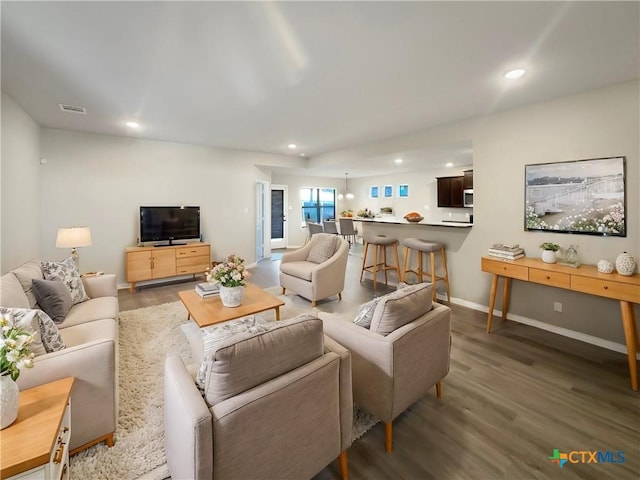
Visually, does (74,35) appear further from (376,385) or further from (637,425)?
(637,425)

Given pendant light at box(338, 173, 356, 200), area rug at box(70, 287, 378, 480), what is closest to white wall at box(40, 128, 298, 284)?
area rug at box(70, 287, 378, 480)

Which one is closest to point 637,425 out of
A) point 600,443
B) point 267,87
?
point 600,443

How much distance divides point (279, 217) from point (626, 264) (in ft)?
25.6

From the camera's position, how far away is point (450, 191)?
7715mm

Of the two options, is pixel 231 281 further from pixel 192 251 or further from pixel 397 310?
pixel 192 251

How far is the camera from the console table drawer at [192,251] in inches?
199

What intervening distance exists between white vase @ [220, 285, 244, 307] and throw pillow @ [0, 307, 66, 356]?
1.32 meters

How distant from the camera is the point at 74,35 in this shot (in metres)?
2.00

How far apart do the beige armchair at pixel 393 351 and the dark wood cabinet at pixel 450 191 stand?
251 inches

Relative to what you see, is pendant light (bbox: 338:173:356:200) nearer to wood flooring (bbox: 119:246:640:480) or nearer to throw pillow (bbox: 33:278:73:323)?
wood flooring (bbox: 119:246:640:480)

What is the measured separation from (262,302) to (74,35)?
2.56 m

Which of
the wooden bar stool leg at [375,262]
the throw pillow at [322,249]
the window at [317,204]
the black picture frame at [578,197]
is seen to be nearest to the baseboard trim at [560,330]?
the black picture frame at [578,197]

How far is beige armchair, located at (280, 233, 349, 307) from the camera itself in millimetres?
4003

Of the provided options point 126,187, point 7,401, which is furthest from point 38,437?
point 126,187
